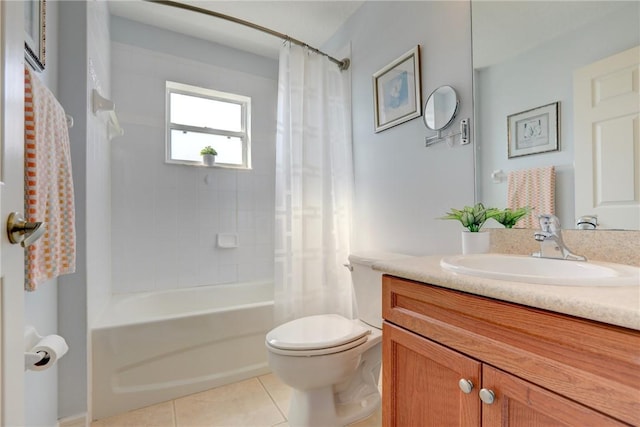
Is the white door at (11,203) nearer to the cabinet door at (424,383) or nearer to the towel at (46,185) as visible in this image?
the towel at (46,185)

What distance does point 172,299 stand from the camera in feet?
7.58

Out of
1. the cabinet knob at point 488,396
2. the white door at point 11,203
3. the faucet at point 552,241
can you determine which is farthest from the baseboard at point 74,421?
the faucet at point 552,241

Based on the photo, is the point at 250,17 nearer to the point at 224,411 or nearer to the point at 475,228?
the point at 475,228

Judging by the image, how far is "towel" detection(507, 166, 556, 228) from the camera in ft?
3.61

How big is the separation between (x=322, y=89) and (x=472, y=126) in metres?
1.12

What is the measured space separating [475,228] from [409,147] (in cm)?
70

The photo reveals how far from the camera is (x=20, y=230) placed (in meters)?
0.63

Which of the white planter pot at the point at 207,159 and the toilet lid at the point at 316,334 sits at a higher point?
the white planter pot at the point at 207,159

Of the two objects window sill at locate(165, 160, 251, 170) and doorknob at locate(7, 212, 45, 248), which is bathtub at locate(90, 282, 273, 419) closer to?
window sill at locate(165, 160, 251, 170)

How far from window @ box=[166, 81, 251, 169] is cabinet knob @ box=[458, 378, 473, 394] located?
7.58 feet

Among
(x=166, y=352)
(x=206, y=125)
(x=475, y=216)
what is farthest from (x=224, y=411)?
(x=206, y=125)

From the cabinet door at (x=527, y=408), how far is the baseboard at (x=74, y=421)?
5.64 feet

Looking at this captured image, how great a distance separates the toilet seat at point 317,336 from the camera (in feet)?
4.25

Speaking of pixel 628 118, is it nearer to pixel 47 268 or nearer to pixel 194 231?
pixel 47 268
